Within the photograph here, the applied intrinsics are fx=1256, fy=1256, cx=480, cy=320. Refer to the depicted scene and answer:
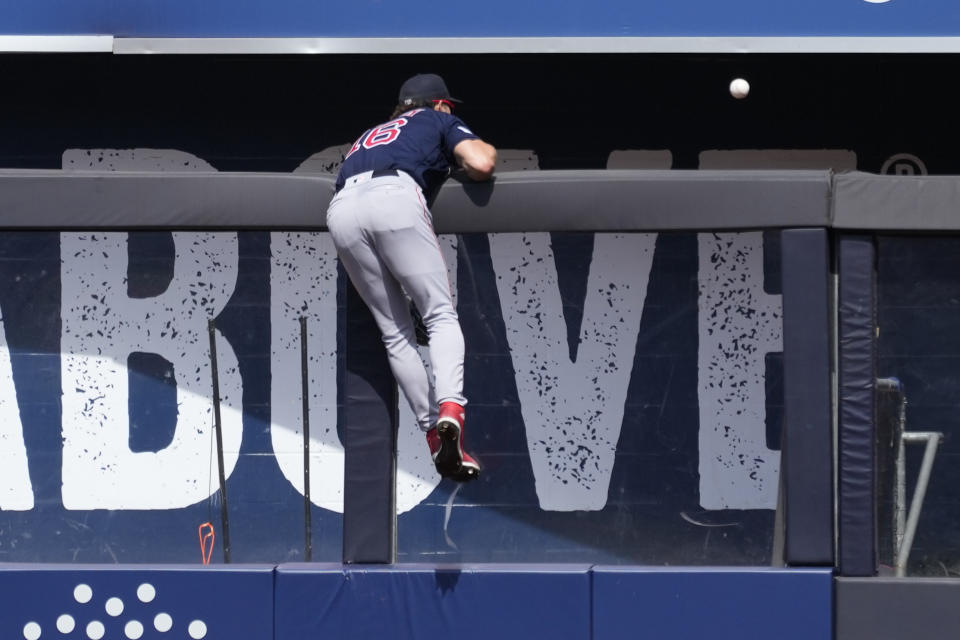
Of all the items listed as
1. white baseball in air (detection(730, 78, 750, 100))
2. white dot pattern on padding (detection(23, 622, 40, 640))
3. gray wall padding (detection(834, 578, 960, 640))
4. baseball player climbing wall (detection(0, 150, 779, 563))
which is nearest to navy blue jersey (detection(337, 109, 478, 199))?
white dot pattern on padding (detection(23, 622, 40, 640))

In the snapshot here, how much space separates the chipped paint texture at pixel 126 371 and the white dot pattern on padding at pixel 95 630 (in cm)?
262

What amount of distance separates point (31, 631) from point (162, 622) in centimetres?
41

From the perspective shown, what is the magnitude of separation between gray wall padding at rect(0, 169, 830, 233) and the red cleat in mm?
641

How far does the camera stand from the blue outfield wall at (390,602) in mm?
3898

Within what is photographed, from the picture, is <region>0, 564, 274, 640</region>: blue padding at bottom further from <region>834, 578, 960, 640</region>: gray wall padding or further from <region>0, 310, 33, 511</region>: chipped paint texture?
<region>0, 310, 33, 511</region>: chipped paint texture

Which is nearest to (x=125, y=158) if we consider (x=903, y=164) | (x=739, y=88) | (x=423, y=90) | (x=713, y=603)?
(x=423, y=90)

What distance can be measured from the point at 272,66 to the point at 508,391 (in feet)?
7.06

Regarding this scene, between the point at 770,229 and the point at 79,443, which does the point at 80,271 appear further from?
the point at 770,229

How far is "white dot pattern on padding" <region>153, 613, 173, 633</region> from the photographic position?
3.97 m

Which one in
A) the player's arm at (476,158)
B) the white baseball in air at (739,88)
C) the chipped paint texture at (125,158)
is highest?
the white baseball in air at (739,88)

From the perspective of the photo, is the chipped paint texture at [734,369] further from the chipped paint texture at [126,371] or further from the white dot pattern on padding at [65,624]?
the white dot pattern on padding at [65,624]

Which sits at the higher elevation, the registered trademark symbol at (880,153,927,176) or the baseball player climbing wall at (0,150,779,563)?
the registered trademark symbol at (880,153,927,176)

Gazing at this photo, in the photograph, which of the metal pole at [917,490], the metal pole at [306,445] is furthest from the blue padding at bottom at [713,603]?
the metal pole at [306,445]

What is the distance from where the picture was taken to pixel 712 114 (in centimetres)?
672
